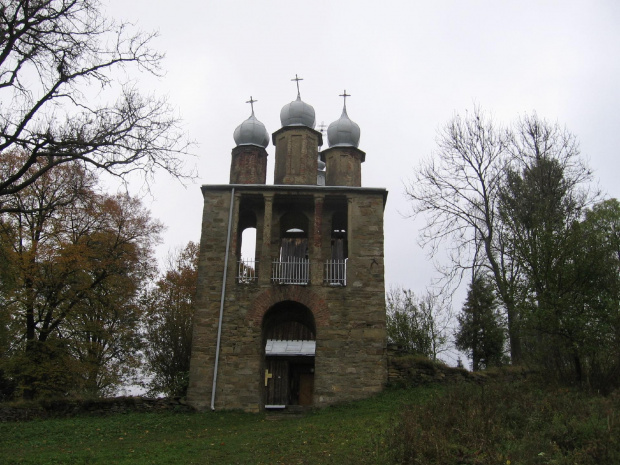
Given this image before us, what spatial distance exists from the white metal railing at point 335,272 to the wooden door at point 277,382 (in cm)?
992

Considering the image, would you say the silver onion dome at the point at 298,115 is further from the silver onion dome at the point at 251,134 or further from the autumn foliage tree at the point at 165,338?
the autumn foliage tree at the point at 165,338

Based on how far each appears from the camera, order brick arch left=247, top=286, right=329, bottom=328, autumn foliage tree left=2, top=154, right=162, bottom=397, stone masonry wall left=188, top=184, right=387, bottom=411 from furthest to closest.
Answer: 1. autumn foliage tree left=2, top=154, right=162, bottom=397
2. brick arch left=247, top=286, right=329, bottom=328
3. stone masonry wall left=188, top=184, right=387, bottom=411

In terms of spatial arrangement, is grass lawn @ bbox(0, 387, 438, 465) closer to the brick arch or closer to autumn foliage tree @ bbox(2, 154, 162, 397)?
the brick arch

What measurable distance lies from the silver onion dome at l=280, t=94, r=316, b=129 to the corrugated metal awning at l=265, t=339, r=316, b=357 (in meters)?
11.0

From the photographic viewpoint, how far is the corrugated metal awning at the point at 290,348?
27.4 m

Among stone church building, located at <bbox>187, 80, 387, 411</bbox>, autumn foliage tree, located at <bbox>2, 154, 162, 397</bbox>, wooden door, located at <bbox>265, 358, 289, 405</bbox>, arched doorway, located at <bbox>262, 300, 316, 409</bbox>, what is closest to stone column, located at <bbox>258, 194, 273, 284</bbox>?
stone church building, located at <bbox>187, 80, 387, 411</bbox>

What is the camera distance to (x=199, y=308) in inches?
693

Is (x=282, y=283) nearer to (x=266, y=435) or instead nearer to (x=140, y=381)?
(x=266, y=435)

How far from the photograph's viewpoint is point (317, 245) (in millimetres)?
18391

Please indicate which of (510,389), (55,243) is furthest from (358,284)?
(55,243)

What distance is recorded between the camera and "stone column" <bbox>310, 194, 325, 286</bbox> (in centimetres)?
1800

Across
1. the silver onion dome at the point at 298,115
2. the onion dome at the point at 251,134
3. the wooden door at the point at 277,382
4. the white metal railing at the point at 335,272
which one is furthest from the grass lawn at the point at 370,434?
the wooden door at the point at 277,382

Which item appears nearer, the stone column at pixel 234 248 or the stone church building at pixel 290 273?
the stone church building at pixel 290 273

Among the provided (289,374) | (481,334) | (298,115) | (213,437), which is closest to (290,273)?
(298,115)
